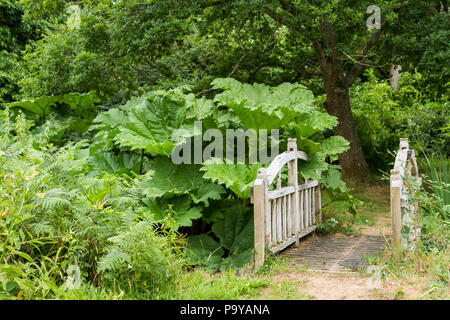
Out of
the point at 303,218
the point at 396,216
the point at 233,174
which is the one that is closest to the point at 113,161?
the point at 233,174

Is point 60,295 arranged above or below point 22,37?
below

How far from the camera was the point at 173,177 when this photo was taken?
6395mm

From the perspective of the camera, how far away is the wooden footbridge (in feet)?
15.9

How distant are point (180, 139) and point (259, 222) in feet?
5.68

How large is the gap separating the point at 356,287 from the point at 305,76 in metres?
7.71

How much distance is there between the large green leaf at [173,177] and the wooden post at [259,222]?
1.32m

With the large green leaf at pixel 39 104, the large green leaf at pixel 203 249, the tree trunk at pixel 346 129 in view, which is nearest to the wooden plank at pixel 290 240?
the large green leaf at pixel 203 249

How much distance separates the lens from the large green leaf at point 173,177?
6219 millimetres

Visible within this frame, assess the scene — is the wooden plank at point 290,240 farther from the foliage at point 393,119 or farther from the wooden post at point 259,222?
the foliage at point 393,119

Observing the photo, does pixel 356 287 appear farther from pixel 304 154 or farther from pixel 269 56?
pixel 269 56

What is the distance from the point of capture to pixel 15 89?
14.8 metres

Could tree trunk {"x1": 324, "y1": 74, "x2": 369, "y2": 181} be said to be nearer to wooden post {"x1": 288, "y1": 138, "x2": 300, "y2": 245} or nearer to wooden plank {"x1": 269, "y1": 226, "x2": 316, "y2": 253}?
wooden plank {"x1": 269, "y1": 226, "x2": 316, "y2": 253}

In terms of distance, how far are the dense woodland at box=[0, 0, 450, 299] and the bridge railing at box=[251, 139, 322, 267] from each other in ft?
0.71
